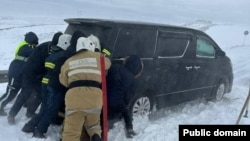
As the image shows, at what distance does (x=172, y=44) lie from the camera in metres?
6.71

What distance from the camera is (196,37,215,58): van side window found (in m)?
7.46

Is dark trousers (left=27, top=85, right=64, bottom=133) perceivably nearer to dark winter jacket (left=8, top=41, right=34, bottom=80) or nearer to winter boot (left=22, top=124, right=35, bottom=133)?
winter boot (left=22, top=124, right=35, bottom=133)

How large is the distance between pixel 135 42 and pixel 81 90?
74.3 inches

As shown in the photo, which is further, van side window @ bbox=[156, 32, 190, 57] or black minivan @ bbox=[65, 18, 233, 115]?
van side window @ bbox=[156, 32, 190, 57]

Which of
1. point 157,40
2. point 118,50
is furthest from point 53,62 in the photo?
point 157,40

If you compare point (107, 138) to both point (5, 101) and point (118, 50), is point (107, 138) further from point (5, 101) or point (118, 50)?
point (5, 101)

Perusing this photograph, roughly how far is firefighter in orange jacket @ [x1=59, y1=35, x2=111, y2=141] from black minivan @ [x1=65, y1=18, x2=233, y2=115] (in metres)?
0.89

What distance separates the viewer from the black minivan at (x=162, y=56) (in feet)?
18.8

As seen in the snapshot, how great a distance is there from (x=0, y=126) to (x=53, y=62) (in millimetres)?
1453

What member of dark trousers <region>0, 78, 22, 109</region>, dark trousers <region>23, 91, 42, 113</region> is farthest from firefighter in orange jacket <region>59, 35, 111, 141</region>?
dark trousers <region>0, 78, 22, 109</region>

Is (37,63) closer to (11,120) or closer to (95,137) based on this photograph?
(11,120)

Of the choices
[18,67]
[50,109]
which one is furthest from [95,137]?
[18,67]

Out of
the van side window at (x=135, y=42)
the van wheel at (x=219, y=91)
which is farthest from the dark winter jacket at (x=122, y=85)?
the van wheel at (x=219, y=91)

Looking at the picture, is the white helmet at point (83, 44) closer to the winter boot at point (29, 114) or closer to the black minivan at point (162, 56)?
the black minivan at point (162, 56)
